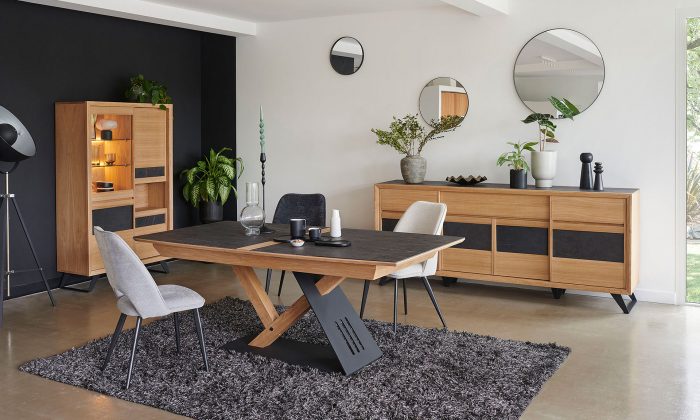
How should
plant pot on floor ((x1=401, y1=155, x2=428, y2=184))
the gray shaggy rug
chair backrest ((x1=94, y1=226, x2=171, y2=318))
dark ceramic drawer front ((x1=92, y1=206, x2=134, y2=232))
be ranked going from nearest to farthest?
the gray shaggy rug → chair backrest ((x1=94, y1=226, x2=171, y2=318)) → dark ceramic drawer front ((x1=92, y1=206, x2=134, y2=232)) → plant pot on floor ((x1=401, y1=155, x2=428, y2=184))

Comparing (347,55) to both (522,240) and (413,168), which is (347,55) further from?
(522,240)

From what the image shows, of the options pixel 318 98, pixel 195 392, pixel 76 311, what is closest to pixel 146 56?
pixel 318 98

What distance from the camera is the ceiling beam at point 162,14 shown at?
629 cm

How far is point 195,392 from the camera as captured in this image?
4.07 meters

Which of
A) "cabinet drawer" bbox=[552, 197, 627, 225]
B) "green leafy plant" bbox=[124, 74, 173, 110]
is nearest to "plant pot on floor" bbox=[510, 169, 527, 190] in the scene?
"cabinet drawer" bbox=[552, 197, 627, 225]

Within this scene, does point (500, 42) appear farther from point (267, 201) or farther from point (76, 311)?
point (76, 311)

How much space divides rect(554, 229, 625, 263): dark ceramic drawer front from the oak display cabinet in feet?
12.2

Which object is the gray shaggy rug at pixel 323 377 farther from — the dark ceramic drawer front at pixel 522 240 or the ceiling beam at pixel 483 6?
the ceiling beam at pixel 483 6

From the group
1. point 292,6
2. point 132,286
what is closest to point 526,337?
point 132,286

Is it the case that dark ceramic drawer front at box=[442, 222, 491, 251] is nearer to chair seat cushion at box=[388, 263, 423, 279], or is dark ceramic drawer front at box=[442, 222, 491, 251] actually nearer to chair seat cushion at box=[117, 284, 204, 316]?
chair seat cushion at box=[388, 263, 423, 279]

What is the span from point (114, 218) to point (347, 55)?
2742 mm

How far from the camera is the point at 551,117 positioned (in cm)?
650

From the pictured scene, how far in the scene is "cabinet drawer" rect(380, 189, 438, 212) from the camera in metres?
6.67

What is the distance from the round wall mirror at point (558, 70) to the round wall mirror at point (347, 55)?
1.62 metres
